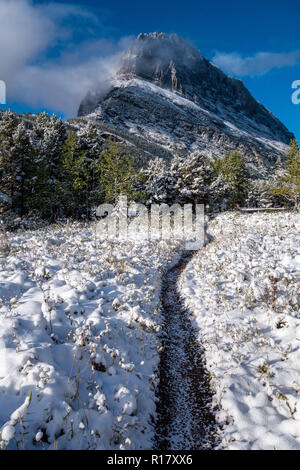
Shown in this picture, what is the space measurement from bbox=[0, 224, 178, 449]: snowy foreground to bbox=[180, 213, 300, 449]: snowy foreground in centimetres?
138

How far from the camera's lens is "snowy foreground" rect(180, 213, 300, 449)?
3748 mm

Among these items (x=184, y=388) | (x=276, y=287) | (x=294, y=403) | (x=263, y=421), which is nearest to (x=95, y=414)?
(x=184, y=388)

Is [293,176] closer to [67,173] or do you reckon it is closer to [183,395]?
[67,173]

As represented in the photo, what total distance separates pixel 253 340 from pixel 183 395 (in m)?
2.03

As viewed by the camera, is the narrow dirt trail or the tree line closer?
the narrow dirt trail

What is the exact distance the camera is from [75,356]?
4.56m

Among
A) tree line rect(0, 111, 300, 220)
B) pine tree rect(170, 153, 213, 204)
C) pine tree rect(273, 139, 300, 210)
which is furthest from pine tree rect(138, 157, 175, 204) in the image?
pine tree rect(273, 139, 300, 210)

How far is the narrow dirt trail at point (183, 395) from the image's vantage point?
3898 millimetres

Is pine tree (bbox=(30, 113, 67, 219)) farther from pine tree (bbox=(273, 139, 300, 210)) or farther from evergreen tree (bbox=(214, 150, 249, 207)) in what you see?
evergreen tree (bbox=(214, 150, 249, 207))

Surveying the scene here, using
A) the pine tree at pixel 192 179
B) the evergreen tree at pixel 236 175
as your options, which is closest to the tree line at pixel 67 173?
the pine tree at pixel 192 179

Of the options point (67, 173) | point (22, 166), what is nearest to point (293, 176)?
point (67, 173)

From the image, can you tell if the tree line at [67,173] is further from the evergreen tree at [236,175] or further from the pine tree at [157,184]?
the evergreen tree at [236,175]

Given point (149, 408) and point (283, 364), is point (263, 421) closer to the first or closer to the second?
point (283, 364)

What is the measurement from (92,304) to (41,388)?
10.3 feet
